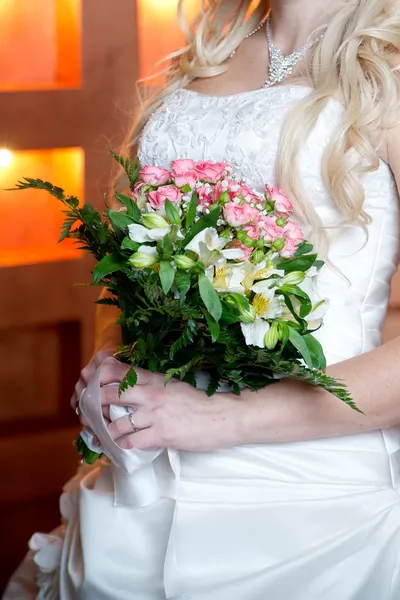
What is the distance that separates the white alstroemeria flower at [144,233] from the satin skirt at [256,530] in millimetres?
473

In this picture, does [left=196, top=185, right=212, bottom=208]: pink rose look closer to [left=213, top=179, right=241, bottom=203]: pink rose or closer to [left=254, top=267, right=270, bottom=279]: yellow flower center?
[left=213, top=179, right=241, bottom=203]: pink rose

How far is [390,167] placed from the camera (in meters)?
1.61

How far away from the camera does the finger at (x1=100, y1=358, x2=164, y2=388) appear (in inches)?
57.9

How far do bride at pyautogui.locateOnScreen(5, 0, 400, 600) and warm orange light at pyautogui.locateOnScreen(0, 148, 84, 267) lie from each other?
3.42 ft

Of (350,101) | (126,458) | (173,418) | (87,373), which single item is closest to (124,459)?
(126,458)

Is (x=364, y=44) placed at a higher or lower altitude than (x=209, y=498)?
higher

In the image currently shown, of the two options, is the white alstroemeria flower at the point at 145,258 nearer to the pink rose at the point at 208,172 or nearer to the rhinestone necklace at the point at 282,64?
the pink rose at the point at 208,172

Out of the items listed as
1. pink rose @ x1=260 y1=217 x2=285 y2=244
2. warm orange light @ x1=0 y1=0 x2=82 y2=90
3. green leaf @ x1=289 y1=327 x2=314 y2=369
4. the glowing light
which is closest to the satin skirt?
green leaf @ x1=289 y1=327 x2=314 y2=369

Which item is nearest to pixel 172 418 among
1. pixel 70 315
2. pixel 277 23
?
pixel 277 23

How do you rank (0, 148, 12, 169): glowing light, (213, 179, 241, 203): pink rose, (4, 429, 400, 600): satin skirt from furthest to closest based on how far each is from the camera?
1. (0, 148, 12, 169): glowing light
2. (4, 429, 400, 600): satin skirt
3. (213, 179, 241, 203): pink rose

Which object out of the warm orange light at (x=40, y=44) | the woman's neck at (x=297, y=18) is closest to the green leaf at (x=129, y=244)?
the woman's neck at (x=297, y=18)

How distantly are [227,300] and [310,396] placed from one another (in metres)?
0.35

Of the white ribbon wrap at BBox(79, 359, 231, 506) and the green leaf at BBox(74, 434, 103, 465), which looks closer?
the white ribbon wrap at BBox(79, 359, 231, 506)

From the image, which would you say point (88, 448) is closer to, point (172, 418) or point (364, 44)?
point (172, 418)
